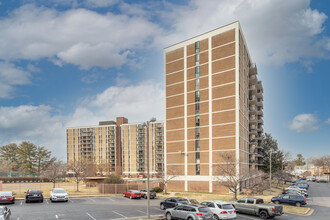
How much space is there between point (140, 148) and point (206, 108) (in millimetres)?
77422

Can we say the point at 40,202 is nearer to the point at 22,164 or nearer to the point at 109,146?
the point at 22,164

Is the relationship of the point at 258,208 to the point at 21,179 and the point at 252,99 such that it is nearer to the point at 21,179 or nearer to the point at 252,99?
the point at 252,99

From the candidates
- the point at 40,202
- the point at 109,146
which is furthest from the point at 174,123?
the point at 109,146

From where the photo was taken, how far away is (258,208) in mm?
26891

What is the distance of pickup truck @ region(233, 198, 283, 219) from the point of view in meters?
25.9

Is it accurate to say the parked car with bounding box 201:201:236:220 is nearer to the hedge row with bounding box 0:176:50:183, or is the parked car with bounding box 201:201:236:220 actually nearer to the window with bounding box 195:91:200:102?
the window with bounding box 195:91:200:102

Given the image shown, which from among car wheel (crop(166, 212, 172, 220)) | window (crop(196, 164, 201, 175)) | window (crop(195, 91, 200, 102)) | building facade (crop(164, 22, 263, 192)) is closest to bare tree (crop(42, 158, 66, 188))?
building facade (crop(164, 22, 263, 192))

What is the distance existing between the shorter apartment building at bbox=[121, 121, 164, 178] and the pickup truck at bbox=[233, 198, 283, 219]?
9858cm

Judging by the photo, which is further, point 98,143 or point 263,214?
point 98,143

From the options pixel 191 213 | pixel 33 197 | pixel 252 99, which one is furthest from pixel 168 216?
pixel 252 99

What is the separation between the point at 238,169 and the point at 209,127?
409 inches

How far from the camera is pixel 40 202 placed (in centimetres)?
3559

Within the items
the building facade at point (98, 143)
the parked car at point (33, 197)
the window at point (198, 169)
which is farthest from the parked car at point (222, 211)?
the building facade at point (98, 143)

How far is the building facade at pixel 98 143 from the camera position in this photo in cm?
13775
